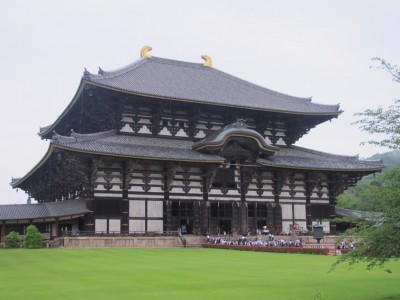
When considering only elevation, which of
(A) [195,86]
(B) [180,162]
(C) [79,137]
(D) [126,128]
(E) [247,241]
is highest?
(A) [195,86]

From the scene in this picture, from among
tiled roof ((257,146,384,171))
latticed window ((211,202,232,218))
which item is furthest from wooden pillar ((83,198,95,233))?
tiled roof ((257,146,384,171))

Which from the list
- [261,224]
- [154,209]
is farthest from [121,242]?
[261,224]

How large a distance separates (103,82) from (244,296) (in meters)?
34.3

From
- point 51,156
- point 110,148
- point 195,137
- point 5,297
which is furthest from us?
point 195,137

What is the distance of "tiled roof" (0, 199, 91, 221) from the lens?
4444 centimetres

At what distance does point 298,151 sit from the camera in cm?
5866

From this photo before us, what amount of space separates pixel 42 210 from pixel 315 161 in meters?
27.3

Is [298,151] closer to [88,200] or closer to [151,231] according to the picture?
[151,231]

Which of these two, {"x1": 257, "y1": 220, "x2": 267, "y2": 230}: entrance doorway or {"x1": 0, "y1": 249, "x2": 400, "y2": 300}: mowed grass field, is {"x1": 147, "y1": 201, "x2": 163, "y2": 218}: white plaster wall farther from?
{"x1": 0, "y1": 249, "x2": 400, "y2": 300}: mowed grass field

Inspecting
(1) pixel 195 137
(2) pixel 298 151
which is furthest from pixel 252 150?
(2) pixel 298 151

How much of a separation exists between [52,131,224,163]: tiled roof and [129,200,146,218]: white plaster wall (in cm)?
463

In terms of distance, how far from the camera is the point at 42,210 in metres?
46.3

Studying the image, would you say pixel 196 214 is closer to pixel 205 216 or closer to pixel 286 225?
pixel 205 216

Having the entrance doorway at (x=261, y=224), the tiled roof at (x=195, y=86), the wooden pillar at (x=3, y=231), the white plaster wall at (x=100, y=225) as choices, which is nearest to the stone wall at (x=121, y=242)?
the white plaster wall at (x=100, y=225)
